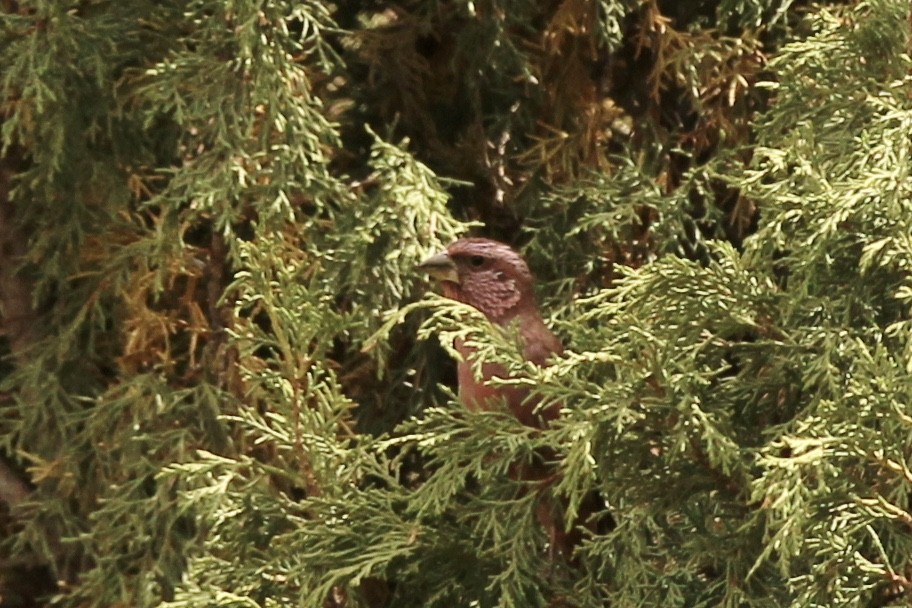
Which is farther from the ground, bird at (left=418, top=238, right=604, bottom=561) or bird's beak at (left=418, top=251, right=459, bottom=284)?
bird's beak at (left=418, top=251, right=459, bottom=284)

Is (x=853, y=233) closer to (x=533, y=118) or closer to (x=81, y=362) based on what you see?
(x=533, y=118)

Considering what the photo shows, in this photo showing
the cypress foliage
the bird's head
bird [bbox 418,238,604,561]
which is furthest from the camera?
the bird's head

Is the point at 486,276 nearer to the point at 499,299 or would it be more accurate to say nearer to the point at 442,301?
the point at 499,299

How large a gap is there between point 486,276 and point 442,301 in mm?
813

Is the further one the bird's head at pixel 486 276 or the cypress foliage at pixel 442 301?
the bird's head at pixel 486 276

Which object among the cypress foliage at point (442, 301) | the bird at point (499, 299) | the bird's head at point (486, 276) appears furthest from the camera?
the bird's head at point (486, 276)

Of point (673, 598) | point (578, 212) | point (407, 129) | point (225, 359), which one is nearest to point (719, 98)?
point (578, 212)

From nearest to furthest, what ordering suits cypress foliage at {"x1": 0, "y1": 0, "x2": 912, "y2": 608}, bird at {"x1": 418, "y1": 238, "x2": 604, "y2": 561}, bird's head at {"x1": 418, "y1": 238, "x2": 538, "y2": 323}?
cypress foliage at {"x1": 0, "y1": 0, "x2": 912, "y2": 608} → bird at {"x1": 418, "y1": 238, "x2": 604, "y2": 561} → bird's head at {"x1": 418, "y1": 238, "x2": 538, "y2": 323}

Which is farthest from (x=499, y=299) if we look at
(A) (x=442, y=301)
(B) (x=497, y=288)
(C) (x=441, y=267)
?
(A) (x=442, y=301)

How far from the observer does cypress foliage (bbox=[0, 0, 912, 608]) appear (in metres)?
2.40

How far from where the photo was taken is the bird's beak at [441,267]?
3314 mm

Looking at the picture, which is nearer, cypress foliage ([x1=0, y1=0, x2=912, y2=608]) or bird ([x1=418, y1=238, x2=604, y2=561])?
cypress foliage ([x1=0, y1=0, x2=912, y2=608])

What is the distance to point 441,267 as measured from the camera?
10.9 ft

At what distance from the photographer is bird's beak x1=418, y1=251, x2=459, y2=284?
331cm
